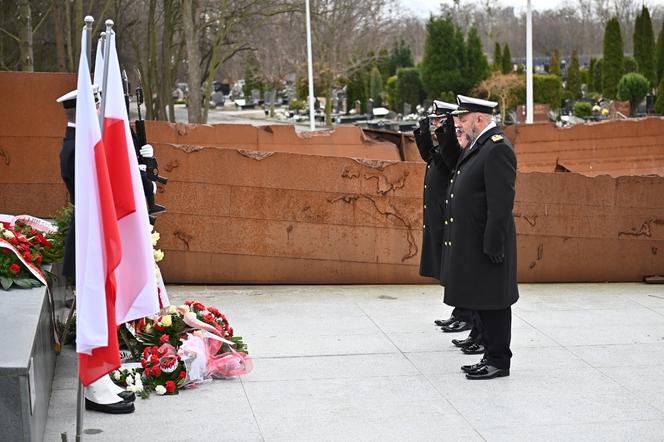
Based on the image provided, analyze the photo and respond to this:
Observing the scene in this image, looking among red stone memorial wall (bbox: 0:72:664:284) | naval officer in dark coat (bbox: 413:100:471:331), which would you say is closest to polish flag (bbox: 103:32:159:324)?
naval officer in dark coat (bbox: 413:100:471:331)

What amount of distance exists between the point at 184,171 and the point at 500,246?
A: 419 centimetres

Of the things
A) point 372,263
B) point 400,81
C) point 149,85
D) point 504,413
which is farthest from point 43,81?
point 400,81

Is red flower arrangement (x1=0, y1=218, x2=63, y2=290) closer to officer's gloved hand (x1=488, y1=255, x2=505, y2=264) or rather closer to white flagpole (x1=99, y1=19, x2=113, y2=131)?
white flagpole (x1=99, y1=19, x2=113, y2=131)

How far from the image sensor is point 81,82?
512 cm

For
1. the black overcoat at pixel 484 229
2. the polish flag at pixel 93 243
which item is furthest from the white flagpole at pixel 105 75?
the black overcoat at pixel 484 229

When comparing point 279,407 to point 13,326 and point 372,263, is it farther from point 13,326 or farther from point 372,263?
point 372,263

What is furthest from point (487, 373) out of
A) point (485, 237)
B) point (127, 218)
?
point (127, 218)

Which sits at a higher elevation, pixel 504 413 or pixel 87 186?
pixel 87 186

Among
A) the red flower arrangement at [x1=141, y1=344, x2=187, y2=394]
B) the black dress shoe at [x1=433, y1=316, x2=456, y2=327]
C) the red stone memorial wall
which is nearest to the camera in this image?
the red flower arrangement at [x1=141, y1=344, x2=187, y2=394]

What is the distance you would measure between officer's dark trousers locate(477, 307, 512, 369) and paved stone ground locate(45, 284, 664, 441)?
0.51ft

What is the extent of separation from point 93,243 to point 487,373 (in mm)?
3100

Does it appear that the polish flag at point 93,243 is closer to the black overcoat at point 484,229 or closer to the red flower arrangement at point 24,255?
the red flower arrangement at point 24,255

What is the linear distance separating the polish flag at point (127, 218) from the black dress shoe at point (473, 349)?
2.97m

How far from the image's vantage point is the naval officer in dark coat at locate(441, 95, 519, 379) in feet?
22.8
